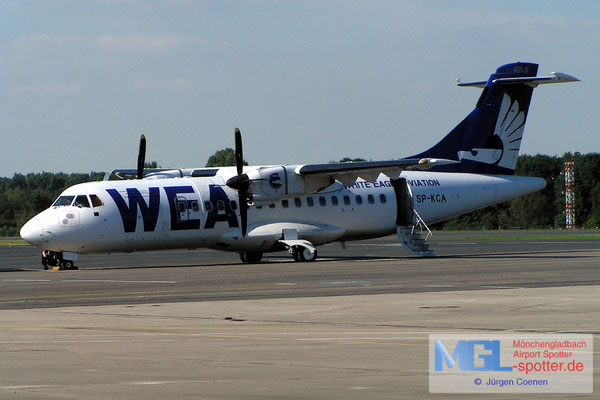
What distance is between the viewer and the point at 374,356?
12352 millimetres

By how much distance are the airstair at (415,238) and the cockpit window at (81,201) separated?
43.1 ft

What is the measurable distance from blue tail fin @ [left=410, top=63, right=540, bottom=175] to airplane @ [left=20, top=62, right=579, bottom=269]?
43 millimetres

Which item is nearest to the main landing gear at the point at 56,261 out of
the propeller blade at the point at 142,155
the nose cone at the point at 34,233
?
the nose cone at the point at 34,233

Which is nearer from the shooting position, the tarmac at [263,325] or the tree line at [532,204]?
the tarmac at [263,325]

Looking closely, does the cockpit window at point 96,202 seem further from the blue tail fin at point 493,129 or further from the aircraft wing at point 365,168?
the blue tail fin at point 493,129

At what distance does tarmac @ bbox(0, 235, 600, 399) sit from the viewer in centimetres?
1045

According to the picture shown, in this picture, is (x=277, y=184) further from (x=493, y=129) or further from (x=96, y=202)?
(x=493, y=129)

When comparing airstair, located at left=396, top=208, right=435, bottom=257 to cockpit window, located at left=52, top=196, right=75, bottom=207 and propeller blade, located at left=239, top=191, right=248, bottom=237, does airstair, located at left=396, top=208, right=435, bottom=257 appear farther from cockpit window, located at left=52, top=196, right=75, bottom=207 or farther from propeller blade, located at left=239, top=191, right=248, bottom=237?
cockpit window, located at left=52, top=196, right=75, bottom=207

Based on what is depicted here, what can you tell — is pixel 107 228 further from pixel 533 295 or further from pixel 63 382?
pixel 63 382

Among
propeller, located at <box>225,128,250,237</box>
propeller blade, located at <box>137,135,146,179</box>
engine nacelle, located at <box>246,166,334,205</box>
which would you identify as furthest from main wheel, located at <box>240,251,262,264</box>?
propeller blade, located at <box>137,135,146,179</box>

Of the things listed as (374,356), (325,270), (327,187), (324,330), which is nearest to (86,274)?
(325,270)

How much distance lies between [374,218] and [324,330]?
87.0 ft

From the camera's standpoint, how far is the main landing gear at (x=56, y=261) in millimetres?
36562

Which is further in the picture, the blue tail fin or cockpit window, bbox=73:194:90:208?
the blue tail fin
